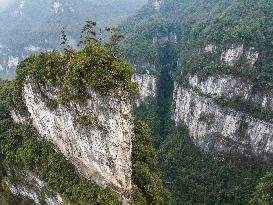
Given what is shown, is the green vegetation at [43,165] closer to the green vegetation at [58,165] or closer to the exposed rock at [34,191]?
the green vegetation at [58,165]

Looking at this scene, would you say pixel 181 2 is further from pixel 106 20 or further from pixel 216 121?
pixel 216 121

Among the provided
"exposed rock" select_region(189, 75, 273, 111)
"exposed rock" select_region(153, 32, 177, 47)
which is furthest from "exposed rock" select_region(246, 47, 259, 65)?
"exposed rock" select_region(153, 32, 177, 47)

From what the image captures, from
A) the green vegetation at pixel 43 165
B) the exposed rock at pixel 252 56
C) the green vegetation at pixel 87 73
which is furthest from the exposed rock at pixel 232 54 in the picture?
the green vegetation at pixel 43 165

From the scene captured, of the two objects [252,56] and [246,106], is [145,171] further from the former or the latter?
[252,56]

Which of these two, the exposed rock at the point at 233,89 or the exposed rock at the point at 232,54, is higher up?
the exposed rock at the point at 232,54

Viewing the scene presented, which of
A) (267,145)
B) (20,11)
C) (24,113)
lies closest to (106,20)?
(20,11)

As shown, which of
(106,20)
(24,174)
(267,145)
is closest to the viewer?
(24,174)

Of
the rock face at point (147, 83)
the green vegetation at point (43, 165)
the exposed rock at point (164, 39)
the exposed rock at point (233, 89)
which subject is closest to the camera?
the green vegetation at point (43, 165)
